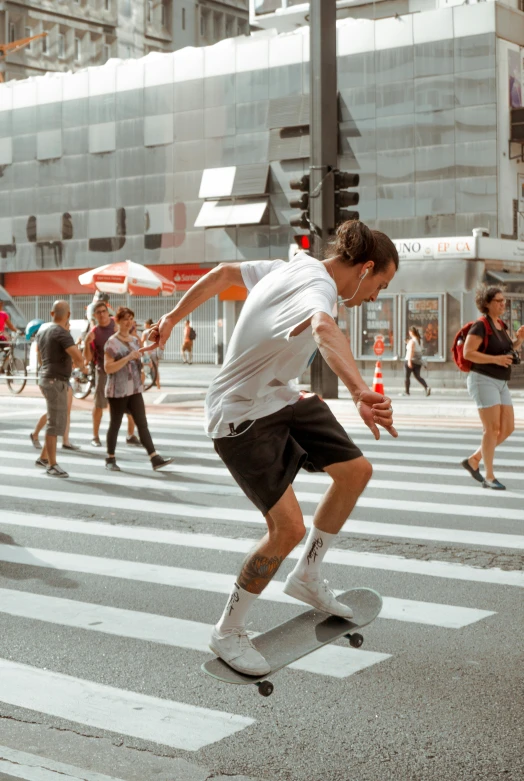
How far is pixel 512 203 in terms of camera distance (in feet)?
109

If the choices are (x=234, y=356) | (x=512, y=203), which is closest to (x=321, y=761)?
(x=234, y=356)

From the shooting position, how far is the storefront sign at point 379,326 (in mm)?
32219

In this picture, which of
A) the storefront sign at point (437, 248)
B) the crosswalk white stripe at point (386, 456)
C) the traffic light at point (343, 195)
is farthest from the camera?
the storefront sign at point (437, 248)

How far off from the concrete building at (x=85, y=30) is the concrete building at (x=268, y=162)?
86.7ft

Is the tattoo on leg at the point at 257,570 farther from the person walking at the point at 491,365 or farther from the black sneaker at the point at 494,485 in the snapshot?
the black sneaker at the point at 494,485

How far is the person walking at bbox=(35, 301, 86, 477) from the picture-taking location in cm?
1181

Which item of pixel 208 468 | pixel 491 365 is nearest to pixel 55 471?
pixel 208 468

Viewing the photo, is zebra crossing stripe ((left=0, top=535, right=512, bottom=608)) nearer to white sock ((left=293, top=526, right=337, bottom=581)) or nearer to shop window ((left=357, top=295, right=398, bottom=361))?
white sock ((left=293, top=526, right=337, bottom=581))

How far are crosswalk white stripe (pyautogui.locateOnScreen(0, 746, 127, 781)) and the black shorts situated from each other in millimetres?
1183

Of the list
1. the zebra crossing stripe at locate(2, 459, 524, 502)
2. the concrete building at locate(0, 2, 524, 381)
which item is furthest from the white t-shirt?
the concrete building at locate(0, 2, 524, 381)

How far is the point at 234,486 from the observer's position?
11.1 m

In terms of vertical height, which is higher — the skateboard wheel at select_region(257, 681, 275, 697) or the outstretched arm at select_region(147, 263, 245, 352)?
the outstretched arm at select_region(147, 263, 245, 352)

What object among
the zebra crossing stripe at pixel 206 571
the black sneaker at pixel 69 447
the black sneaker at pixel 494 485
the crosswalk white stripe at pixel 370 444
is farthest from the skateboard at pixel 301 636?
the black sneaker at pixel 69 447

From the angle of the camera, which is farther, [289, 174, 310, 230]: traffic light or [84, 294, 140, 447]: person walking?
[289, 174, 310, 230]: traffic light
